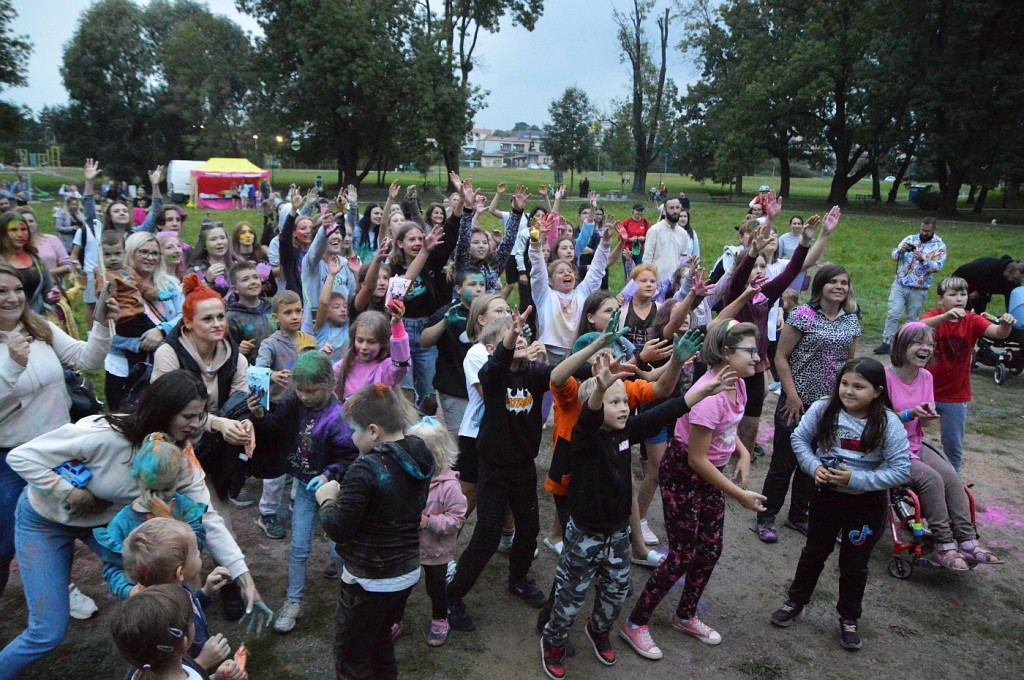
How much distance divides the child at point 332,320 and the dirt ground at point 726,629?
4.92ft

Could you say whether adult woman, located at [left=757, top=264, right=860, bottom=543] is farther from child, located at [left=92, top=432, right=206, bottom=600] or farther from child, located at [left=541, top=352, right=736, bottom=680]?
child, located at [left=92, top=432, right=206, bottom=600]

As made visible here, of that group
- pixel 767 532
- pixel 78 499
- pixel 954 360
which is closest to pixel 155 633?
pixel 78 499

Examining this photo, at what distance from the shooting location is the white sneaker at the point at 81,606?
159 inches

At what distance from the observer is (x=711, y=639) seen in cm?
406

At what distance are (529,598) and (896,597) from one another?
95.8 inches

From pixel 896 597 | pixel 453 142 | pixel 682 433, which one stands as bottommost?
pixel 896 597

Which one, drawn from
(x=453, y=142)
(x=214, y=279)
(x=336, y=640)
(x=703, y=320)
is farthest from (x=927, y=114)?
(x=336, y=640)

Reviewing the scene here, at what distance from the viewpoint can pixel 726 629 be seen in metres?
4.22

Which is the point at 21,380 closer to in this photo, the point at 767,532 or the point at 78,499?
the point at 78,499

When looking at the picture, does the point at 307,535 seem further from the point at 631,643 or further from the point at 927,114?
the point at 927,114

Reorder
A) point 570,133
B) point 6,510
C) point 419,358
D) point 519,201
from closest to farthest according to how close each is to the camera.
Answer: point 6,510
point 419,358
point 519,201
point 570,133

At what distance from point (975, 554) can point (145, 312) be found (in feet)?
19.5

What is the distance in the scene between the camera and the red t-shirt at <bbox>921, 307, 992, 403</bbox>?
17.6 feet

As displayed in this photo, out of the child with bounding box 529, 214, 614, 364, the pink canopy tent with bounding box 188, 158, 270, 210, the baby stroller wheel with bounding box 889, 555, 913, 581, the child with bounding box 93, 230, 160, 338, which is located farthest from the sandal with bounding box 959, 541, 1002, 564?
the pink canopy tent with bounding box 188, 158, 270, 210
